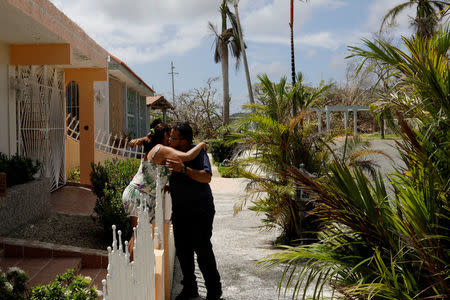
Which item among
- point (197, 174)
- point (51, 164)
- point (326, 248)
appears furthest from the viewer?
point (51, 164)

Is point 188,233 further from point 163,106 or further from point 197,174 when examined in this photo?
point 163,106

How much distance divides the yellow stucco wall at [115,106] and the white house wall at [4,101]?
694cm

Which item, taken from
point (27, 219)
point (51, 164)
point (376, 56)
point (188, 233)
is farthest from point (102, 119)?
point (376, 56)

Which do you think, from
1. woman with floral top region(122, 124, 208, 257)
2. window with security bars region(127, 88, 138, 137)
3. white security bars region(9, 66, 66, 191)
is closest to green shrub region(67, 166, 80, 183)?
white security bars region(9, 66, 66, 191)

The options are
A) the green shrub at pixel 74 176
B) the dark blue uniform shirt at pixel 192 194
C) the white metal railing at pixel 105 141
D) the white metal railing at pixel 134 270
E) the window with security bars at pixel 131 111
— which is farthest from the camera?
the window with security bars at pixel 131 111

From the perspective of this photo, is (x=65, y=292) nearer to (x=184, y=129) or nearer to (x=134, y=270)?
(x=134, y=270)

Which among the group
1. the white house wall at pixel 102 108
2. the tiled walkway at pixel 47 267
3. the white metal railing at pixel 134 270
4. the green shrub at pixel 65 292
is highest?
the white house wall at pixel 102 108

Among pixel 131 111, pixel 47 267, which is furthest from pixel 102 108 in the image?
pixel 47 267

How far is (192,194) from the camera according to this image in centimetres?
395

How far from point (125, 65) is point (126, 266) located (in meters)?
11.8

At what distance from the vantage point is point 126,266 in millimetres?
2113

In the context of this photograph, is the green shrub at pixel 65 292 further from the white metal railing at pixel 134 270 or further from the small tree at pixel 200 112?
the small tree at pixel 200 112

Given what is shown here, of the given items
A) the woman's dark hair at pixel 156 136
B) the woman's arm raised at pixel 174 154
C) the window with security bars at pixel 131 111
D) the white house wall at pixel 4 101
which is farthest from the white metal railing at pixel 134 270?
the window with security bars at pixel 131 111

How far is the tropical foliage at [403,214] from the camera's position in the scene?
250 centimetres
